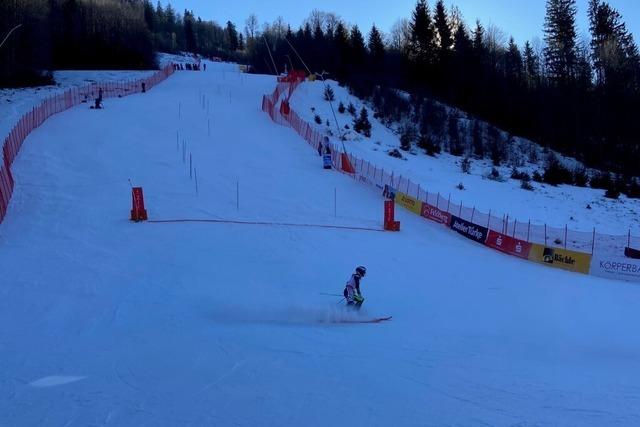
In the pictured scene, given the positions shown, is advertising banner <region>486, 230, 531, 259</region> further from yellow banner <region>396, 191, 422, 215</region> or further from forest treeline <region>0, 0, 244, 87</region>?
forest treeline <region>0, 0, 244, 87</region>

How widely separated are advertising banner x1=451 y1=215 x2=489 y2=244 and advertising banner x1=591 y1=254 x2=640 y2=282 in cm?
383

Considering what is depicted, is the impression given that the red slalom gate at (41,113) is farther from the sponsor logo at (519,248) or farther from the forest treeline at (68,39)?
the sponsor logo at (519,248)

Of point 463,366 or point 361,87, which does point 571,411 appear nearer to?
point 463,366

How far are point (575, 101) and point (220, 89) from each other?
34.5 metres

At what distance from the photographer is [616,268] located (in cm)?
1714

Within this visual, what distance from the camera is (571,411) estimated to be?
7914mm

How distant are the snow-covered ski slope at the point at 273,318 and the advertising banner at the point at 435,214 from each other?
71cm

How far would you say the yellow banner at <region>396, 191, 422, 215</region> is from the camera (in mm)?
22703

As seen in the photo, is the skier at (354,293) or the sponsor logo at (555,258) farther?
the sponsor logo at (555,258)

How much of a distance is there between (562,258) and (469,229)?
11.8ft

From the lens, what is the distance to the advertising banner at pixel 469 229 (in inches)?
790

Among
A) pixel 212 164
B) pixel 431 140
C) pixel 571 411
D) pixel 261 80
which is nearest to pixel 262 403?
pixel 571 411

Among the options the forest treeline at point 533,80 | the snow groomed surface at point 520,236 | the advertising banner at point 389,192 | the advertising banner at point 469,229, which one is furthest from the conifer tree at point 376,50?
the advertising banner at point 469,229

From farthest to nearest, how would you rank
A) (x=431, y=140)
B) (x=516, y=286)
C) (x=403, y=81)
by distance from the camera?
(x=403, y=81)
(x=431, y=140)
(x=516, y=286)
